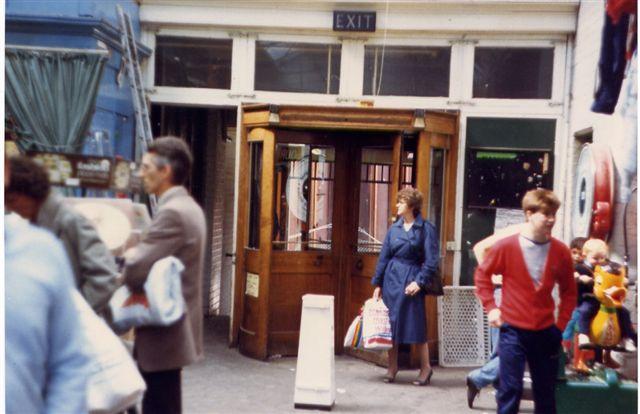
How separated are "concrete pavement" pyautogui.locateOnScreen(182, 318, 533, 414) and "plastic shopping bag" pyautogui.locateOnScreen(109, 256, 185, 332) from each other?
209 cm

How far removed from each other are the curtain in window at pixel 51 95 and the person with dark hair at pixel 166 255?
46cm

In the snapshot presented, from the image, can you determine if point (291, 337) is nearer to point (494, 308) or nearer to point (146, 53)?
point (146, 53)

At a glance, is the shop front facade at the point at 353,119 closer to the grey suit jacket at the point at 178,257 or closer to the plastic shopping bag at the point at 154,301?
the grey suit jacket at the point at 178,257

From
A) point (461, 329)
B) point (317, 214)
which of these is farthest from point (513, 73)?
point (461, 329)

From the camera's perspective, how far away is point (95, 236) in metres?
3.21

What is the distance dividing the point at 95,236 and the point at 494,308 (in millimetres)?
2088

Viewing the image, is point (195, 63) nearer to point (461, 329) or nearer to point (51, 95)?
point (461, 329)

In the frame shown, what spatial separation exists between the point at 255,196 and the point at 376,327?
67.3 inches

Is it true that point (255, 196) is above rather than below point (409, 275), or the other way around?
above

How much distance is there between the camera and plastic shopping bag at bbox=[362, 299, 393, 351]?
6059 mm

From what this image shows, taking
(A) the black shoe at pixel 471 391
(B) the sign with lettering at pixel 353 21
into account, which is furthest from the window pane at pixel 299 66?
(A) the black shoe at pixel 471 391

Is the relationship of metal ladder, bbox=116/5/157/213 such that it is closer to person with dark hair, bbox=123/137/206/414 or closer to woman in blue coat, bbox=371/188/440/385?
person with dark hair, bbox=123/137/206/414

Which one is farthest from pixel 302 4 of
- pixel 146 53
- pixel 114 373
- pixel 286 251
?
pixel 114 373

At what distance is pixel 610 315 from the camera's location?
15.4 ft
